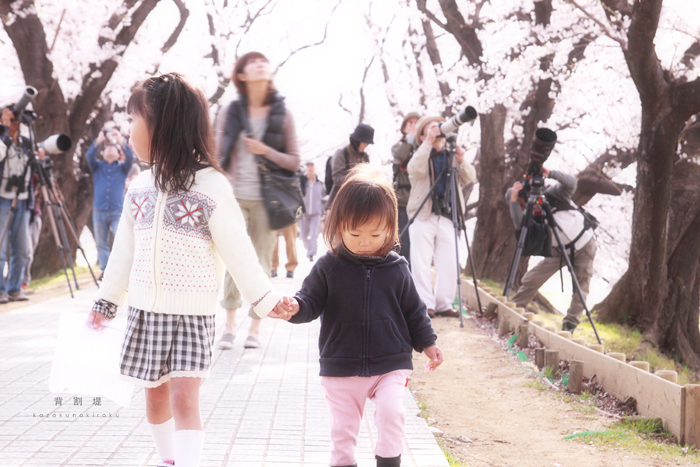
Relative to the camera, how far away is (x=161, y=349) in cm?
244

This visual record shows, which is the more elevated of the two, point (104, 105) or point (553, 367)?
point (104, 105)

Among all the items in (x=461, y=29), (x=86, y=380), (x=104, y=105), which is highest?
(x=461, y=29)

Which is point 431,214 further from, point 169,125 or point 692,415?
point 169,125

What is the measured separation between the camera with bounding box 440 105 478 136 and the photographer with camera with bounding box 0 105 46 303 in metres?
4.81

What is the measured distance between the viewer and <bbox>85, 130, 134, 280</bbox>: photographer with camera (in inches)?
359

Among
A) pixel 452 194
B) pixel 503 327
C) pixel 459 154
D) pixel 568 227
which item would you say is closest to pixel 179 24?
pixel 459 154

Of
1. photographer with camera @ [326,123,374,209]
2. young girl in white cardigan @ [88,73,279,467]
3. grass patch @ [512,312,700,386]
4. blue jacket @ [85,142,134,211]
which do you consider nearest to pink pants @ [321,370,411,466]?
young girl in white cardigan @ [88,73,279,467]

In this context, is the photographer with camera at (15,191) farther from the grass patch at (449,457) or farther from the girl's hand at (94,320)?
the grass patch at (449,457)

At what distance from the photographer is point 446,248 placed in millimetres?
7105

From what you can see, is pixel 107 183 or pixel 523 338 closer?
pixel 523 338

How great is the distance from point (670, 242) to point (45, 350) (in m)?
7.31

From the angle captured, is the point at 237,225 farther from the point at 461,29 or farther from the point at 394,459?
the point at 461,29

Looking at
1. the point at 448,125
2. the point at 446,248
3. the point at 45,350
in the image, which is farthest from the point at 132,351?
the point at 446,248

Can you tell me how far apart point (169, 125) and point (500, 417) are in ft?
9.13
